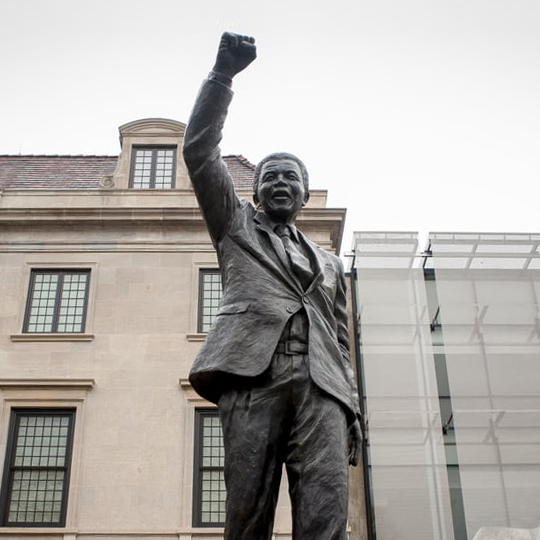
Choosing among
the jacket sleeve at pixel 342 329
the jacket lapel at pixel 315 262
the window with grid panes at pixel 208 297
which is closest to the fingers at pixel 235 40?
the jacket lapel at pixel 315 262

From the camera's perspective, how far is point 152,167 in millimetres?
25219

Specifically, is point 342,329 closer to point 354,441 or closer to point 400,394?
point 354,441

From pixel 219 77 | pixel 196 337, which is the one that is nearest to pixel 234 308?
pixel 219 77

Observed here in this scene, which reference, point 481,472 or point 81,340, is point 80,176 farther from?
point 481,472

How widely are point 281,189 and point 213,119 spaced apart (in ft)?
1.81

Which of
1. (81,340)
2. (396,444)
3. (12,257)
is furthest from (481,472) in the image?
(12,257)

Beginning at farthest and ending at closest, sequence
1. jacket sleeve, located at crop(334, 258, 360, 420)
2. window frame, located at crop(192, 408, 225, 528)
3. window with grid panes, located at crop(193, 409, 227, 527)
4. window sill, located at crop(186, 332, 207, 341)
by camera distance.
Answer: window sill, located at crop(186, 332, 207, 341)
window with grid panes, located at crop(193, 409, 227, 527)
window frame, located at crop(192, 408, 225, 528)
jacket sleeve, located at crop(334, 258, 360, 420)

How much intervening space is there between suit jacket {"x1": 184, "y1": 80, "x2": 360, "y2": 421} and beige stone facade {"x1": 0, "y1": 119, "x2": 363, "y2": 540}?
15209mm

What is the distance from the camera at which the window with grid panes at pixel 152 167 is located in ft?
81.6

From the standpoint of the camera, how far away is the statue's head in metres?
4.82

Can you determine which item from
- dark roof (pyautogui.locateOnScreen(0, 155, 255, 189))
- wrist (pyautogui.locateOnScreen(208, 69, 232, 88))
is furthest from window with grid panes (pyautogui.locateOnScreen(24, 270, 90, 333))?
wrist (pyautogui.locateOnScreen(208, 69, 232, 88))

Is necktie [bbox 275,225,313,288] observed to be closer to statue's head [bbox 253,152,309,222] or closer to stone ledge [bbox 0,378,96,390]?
statue's head [bbox 253,152,309,222]

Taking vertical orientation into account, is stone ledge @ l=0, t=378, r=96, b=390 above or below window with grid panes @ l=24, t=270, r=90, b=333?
below

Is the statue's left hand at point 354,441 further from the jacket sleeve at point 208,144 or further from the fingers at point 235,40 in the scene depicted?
the fingers at point 235,40
